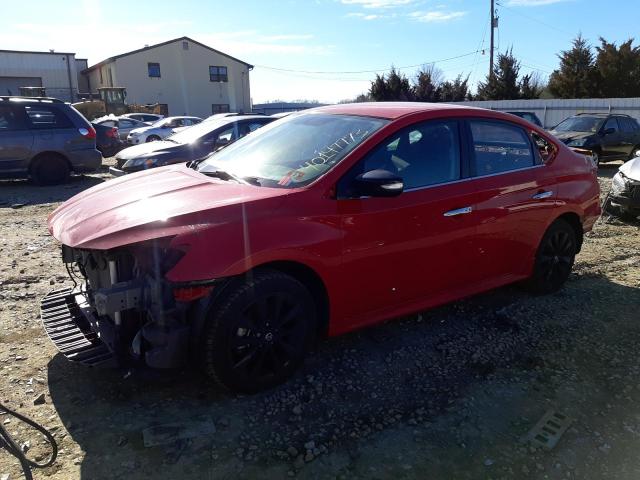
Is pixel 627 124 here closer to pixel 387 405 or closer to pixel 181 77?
pixel 387 405

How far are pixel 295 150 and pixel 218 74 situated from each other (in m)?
46.4

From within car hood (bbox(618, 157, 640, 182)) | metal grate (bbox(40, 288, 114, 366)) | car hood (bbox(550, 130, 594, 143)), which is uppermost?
car hood (bbox(550, 130, 594, 143))

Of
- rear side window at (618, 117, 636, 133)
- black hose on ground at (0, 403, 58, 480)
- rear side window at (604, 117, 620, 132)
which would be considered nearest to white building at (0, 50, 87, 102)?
rear side window at (604, 117, 620, 132)

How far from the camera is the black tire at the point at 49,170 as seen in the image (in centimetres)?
1060

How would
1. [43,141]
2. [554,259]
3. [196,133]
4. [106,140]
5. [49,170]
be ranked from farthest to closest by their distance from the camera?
1. [106,140]
2. [49,170]
3. [43,141]
4. [196,133]
5. [554,259]

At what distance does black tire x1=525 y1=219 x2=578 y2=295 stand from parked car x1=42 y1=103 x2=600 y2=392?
19 centimetres

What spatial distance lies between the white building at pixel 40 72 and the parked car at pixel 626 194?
1831 inches

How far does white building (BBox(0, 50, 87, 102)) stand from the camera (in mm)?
44844

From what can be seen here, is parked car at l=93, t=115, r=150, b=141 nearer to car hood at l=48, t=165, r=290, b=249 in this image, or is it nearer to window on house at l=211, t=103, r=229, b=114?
car hood at l=48, t=165, r=290, b=249

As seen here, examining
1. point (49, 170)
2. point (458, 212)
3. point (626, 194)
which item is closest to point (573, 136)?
point (626, 194)

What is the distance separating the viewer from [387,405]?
126 inches

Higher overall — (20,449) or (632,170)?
(632,170)

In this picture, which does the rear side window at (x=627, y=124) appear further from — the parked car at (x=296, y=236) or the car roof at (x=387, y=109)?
the car roof at (x=387, y=109)

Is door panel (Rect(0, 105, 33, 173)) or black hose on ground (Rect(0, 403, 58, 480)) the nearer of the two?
black hose on ground (Rect(0, 403, 58, 480))
